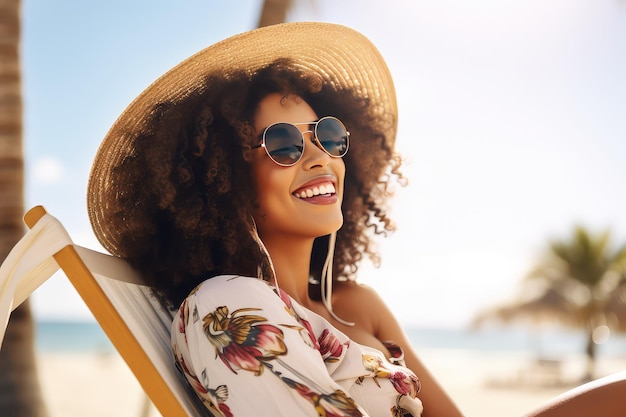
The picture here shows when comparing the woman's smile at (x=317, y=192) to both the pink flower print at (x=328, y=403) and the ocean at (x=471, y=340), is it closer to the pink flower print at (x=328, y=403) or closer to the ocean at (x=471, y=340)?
the pink flower print at (x=328, y=403)

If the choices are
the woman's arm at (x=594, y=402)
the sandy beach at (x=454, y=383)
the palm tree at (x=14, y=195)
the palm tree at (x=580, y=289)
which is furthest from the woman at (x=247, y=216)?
the palm tree at (x=580, y=289)

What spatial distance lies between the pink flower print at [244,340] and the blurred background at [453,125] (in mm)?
39293

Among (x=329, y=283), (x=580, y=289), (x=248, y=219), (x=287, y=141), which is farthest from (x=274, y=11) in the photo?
(x=580, y=289)

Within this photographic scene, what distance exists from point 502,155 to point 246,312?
58796mm

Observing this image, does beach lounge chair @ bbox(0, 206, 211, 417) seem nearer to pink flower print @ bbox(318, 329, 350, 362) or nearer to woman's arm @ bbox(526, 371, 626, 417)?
pink flower print @ bbox(318, 329, 350, 362)

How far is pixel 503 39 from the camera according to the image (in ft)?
174

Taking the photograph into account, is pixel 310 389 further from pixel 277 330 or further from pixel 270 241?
pixel 270 241

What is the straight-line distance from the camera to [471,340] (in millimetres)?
Answer: 48531

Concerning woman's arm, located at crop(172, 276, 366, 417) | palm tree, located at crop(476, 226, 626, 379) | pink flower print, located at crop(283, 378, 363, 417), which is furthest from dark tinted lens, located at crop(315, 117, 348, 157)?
palm tree, located at crop(476, 226, 626, 379)

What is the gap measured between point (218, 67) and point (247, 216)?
0.59 m

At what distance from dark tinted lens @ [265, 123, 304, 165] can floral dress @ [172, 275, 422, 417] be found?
0.56 meters

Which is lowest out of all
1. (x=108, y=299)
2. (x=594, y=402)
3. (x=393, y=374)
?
(x=594, y=402)

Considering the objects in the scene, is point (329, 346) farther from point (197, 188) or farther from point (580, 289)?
point (580, 289)

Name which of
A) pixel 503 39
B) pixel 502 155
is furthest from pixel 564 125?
pixel 503 39
